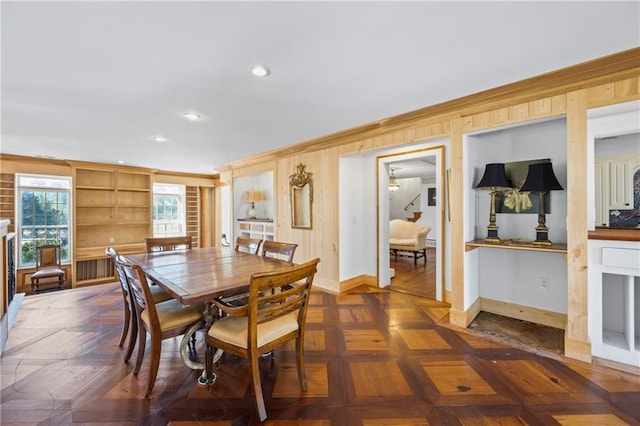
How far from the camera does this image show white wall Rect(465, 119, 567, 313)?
8.68 feet

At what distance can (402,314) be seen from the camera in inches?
121

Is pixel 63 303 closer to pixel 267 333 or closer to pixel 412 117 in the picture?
pixel 267 333

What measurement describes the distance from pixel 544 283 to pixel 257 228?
184 inches

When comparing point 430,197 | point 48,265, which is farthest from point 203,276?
point 430,197

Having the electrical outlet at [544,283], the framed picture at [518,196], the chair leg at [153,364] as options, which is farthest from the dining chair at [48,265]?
the electrical outlet at [544,283]

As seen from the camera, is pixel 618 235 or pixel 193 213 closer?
pixel 618 235

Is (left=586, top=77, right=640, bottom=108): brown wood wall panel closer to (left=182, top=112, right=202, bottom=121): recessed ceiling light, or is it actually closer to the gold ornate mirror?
the gold ornate mirror

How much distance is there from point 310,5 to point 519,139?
2.63 metres

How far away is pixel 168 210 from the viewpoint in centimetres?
724

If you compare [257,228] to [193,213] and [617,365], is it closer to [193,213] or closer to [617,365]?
[193,213]

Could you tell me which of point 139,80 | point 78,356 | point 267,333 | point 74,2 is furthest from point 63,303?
point 74,2

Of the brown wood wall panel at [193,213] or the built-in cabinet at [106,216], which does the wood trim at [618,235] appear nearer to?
the built-in cabinet at [106,216]

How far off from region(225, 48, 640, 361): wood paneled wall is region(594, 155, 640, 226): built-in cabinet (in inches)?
19.8

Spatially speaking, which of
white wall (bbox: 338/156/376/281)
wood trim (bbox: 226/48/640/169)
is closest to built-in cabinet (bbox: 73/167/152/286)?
white wall (bbox: 338/156/376/281)
